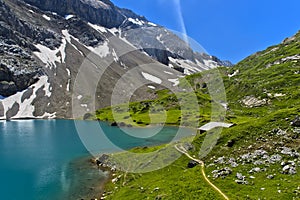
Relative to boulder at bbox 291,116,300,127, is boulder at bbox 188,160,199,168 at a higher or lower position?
lower

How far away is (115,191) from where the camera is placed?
48.4 m

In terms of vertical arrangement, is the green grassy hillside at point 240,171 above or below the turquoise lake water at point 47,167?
above

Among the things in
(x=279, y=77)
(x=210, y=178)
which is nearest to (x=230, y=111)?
(x=279, y=77)

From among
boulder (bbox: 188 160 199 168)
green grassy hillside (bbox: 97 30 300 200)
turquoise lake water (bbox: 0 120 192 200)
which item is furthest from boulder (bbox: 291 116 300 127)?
turquoise lake water (bbox: 0 120 192 200)

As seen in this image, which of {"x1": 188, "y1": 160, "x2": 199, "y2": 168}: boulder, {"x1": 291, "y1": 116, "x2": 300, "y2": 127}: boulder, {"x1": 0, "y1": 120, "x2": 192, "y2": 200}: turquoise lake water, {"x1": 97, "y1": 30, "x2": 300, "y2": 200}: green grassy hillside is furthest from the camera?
{"x1": 0, "y1": 120, "x2": 192, "y2": 200}: turquoise lake water

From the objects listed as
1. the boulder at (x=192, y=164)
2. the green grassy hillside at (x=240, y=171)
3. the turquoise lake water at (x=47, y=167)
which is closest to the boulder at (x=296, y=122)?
the green grassy hillside at (x=240, y=171)

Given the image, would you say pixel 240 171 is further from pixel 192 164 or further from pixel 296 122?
pixel 296 122

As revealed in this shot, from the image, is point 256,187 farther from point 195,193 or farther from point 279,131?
point 279,131

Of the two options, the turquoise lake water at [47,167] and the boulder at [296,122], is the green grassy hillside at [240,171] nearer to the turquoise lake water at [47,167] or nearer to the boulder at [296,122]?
the boulder at [296,122]

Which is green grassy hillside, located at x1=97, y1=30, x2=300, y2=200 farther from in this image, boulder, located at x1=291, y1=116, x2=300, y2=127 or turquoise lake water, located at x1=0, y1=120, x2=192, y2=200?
turquoise lake water, located at x1=0, y1=120, x2=192, y2=200

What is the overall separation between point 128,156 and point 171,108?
406 ft

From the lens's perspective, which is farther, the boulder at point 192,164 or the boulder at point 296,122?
the boulder at point 192,164

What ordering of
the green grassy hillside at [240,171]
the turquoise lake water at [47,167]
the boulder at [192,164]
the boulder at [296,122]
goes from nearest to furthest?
the green grassy hillside at [240,171] < the boulder at [296,122] < the boulder at [192,164] < the turquoise lake water at [47,167]

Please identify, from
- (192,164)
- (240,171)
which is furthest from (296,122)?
(192,164)
